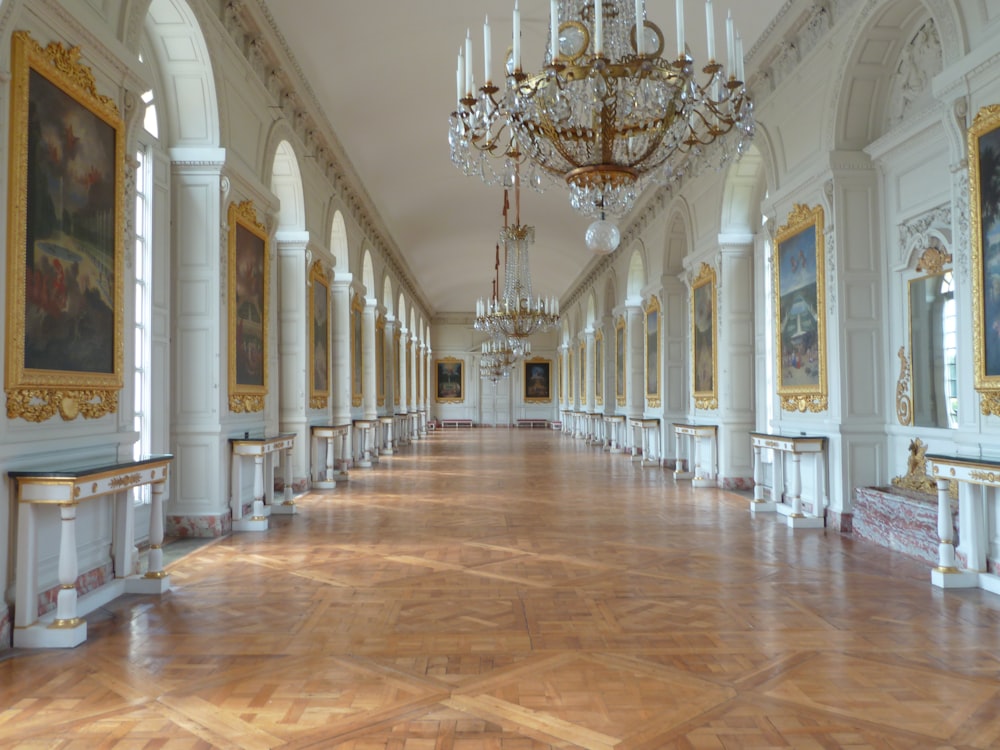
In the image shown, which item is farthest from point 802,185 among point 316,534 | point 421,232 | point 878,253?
point 421,232

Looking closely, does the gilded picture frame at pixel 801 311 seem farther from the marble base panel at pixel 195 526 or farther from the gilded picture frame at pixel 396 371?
the gilded picture frame at pixel 396 371

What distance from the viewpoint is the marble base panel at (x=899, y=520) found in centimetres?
704

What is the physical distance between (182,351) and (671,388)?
10705 millimetres

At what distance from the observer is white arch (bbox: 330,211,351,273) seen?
51.5 ft

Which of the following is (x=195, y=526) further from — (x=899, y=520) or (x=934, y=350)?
(x=934, y=350)

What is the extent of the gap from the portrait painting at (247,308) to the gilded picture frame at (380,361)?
32.7 ft

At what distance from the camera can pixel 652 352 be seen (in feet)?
57.3

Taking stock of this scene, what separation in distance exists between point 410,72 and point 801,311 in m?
6.66

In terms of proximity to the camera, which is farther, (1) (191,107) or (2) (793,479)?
(2) (793,479)

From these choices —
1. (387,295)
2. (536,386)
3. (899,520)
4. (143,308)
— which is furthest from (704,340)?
(536,386)

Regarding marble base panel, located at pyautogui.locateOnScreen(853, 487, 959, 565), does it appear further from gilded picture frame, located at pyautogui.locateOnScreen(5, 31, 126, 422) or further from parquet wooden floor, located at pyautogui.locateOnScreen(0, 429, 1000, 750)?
gilded picture frame, located at pyautogui.locateOnScreen(5, 31, 126, 422)

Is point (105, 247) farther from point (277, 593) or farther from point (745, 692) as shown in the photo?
point (745, 692)

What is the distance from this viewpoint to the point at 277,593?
19.9 feet

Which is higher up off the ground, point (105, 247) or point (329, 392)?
point (105, 247)
